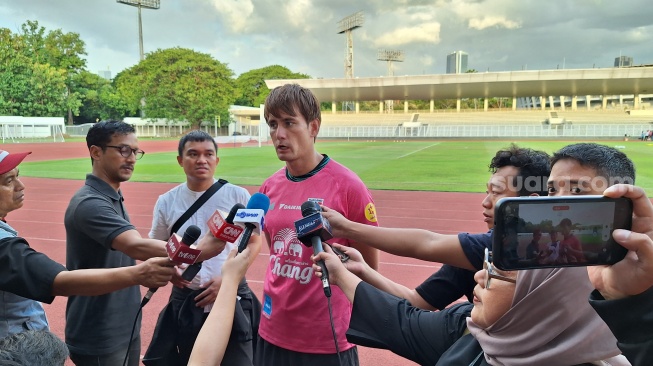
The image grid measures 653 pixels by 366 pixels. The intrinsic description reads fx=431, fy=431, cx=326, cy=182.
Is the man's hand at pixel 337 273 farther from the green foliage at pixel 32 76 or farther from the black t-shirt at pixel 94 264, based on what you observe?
the green foliage at pixel 32 76

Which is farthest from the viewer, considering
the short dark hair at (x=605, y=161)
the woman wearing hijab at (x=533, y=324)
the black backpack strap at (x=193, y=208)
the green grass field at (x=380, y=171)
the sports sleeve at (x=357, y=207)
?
the green grass field at (x=380, y=171)

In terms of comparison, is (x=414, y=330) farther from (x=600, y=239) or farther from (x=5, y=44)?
(x=5, y=44)

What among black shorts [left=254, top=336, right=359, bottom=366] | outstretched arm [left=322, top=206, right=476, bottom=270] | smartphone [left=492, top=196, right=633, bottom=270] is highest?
smartphone [left=492, top=196, right=633, bottom=270]

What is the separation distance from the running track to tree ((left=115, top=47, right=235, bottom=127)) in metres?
30.7

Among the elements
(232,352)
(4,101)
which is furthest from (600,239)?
(4,101)

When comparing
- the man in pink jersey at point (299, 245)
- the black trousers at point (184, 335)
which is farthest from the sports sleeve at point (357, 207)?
the black trousers at point (184, 335)

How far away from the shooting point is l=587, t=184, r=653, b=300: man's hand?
36.5 inches

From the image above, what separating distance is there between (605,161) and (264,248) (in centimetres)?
574

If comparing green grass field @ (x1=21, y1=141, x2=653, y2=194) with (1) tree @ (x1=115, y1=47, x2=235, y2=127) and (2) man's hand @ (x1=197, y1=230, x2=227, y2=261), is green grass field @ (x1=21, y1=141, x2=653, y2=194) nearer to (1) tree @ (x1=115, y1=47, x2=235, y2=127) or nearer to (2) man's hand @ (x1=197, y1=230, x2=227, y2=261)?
(2) man's hand @ (x1=197, y1=230, x2=227, y2=261)

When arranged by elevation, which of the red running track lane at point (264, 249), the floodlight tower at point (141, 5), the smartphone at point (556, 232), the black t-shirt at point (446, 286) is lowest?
the red running track lane at point (264, 249)

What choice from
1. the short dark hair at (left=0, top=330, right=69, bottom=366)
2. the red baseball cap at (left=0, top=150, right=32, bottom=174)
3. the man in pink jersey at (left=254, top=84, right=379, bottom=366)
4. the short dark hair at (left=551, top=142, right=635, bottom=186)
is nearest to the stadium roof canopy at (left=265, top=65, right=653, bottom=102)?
the man in pink jersey at (left=254, top=84, right=379, bottom=366)

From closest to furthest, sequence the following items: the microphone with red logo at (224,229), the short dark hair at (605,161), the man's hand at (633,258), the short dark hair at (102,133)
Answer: the man's hand at (633,258)
the short dark hair at (605,161)
the microphone with red logo at (224,229)
the short dark hair at (102,133)

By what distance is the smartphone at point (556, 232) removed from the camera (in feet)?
3.14

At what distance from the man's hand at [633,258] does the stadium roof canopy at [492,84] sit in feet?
134
